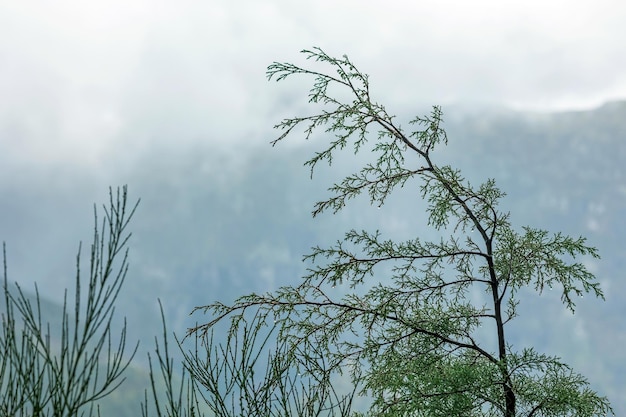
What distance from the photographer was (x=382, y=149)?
6691 mm

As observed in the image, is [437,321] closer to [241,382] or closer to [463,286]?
[463,286]

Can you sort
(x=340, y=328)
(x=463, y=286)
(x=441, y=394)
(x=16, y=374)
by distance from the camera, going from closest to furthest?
(x=16, y=374), (x=441, y=394), (x=340, y=328), (x=463, y=286)

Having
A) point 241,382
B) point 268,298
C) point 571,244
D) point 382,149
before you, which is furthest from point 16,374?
point 571,244

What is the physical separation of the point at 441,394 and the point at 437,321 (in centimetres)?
67

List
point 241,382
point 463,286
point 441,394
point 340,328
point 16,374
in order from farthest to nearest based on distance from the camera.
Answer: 1. point 463,286
2. point 340,328
3. point 441,394
4. point 241,382
5. point 16,374

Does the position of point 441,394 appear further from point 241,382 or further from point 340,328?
point 241,382

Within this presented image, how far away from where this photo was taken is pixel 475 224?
660 centimetres

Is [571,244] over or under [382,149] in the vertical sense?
under

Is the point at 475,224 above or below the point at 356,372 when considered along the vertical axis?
above

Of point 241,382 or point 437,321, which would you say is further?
point 437,321

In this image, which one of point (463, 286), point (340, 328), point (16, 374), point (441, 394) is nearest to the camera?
point (16, 374)

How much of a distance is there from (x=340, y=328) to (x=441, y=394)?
37.7 inches

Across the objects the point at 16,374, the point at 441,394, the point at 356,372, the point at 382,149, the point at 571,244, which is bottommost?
the point at 16,374

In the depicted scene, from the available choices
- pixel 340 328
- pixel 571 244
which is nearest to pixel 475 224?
pixel 571 244
